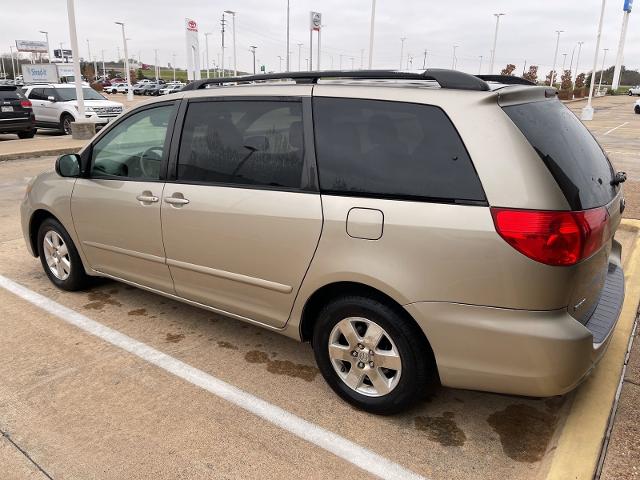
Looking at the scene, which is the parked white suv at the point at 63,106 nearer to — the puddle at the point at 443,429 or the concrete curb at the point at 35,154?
the concrete curb at the point at 35,154

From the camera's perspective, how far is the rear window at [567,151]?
232 cm

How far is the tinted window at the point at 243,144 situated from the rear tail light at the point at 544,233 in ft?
3.64

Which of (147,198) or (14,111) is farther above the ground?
(147,198)

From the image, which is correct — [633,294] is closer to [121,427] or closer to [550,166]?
[550,166]

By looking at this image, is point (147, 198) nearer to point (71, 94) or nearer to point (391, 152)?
point (391, 152)

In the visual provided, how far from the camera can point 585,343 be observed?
7.54ft

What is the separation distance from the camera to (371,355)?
8.80 feet

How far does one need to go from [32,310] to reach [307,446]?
2.72m

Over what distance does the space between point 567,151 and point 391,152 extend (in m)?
0.82

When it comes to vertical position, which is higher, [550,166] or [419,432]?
[550,166]

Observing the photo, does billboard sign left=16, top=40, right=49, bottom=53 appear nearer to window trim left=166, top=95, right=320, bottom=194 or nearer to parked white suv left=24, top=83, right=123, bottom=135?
parked white suv left=24, top=83, right=123, bottom=135

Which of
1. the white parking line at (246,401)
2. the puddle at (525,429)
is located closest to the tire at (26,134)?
the white parking line at (246,401)

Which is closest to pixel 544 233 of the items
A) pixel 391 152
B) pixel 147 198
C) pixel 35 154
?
pixel 391 152

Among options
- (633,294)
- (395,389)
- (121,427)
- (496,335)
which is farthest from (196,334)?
(633,294)
